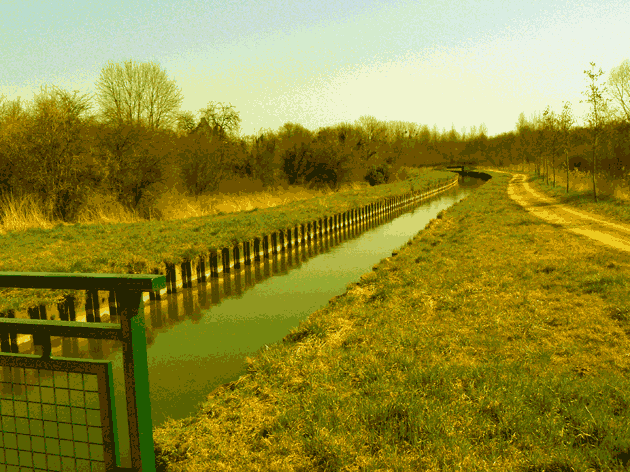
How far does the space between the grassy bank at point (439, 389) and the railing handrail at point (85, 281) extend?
1752mm

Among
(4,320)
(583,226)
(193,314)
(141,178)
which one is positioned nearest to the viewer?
(4,320)

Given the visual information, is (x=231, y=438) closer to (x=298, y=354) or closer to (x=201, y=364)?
(x=298, y=354)

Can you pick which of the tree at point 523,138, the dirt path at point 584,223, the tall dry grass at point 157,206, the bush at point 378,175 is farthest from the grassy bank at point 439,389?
the tree at point 523,138

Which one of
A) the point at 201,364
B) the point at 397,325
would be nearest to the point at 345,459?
the point at 397,325

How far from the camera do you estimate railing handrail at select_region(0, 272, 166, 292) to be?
2207mm

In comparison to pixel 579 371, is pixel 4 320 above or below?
above

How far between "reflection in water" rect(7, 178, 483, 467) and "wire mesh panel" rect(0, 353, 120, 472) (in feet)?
1.20

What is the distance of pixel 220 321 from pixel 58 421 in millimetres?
6666

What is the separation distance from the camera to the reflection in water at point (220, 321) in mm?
6066

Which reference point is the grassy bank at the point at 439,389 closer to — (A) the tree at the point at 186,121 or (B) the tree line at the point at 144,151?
(B) the tree line at the point at 144,151

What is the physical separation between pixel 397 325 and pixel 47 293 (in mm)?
6205

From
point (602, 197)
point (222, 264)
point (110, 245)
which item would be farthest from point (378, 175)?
point (110, 245)

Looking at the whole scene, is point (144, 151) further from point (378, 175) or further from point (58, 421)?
point (378, 175)

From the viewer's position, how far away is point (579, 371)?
4.59 m
